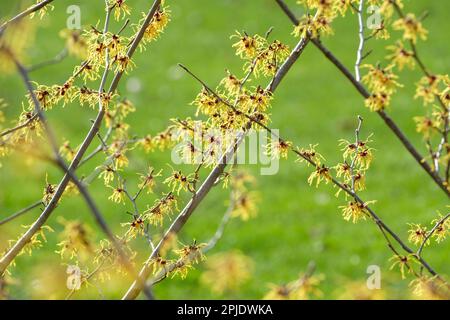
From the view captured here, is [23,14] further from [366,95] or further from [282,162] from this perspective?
[282,162]

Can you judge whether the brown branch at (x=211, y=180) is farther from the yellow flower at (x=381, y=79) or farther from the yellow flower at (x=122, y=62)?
the yellow flower at (x=381, y=79)

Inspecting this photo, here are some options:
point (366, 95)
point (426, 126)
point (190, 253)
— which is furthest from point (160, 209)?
point (426, 126)

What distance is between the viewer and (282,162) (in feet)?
26.2

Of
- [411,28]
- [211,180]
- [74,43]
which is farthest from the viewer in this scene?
[211,180]

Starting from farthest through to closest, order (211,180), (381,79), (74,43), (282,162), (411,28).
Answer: (282,162)
(211,180)
(74,43)
(381,79)
(411,28)

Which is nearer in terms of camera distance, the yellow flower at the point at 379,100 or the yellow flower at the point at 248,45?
the yellow flower at the point at 379,100

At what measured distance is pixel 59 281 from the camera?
7.46 ft

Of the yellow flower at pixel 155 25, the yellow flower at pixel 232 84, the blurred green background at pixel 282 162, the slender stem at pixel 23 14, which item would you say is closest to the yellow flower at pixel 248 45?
the yellow flower at pixel 232 84

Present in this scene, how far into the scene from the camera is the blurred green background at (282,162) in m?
6.19

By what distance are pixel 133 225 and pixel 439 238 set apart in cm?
106

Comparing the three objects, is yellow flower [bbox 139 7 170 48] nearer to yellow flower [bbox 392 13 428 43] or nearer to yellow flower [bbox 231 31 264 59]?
yellow flower [bbox 231 31 264 59]

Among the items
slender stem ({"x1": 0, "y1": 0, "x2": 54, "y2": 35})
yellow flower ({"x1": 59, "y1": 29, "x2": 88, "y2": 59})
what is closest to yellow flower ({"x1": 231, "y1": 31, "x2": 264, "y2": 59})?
yellow flower ({"x1": 59, "y1": 29, "x2": 88, "y2": 59})

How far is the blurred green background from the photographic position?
6188mm
